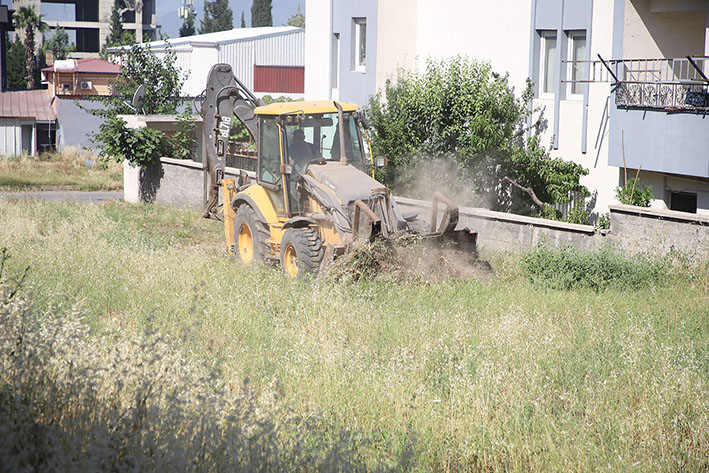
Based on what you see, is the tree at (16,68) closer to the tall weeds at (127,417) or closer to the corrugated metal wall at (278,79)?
the corrugated metal wall at (278,79)

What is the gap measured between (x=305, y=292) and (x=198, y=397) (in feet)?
18.0

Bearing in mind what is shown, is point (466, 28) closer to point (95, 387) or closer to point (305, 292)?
point (305, 292)

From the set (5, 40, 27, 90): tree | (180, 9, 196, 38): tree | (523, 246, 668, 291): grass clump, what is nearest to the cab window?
(523, 246, 668, 291): grass clump

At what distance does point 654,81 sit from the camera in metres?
15.5

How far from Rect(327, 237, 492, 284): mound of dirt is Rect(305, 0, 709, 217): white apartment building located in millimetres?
5196

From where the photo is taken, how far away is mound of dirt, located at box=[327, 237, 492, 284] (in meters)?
11.2

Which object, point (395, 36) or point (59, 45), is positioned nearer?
point (395, 36)

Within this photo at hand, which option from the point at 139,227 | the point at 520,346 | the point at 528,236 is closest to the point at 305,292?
the point at 520,346

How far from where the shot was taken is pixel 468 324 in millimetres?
8852

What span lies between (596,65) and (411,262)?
802 centimetres

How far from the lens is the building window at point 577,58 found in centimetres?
1769

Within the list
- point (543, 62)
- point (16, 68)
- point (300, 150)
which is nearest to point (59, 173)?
point (543, 62)

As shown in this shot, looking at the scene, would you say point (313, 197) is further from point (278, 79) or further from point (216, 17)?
point (216, 17)

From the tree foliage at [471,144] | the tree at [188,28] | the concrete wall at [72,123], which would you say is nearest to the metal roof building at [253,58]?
the concrete wall at [72,123]
